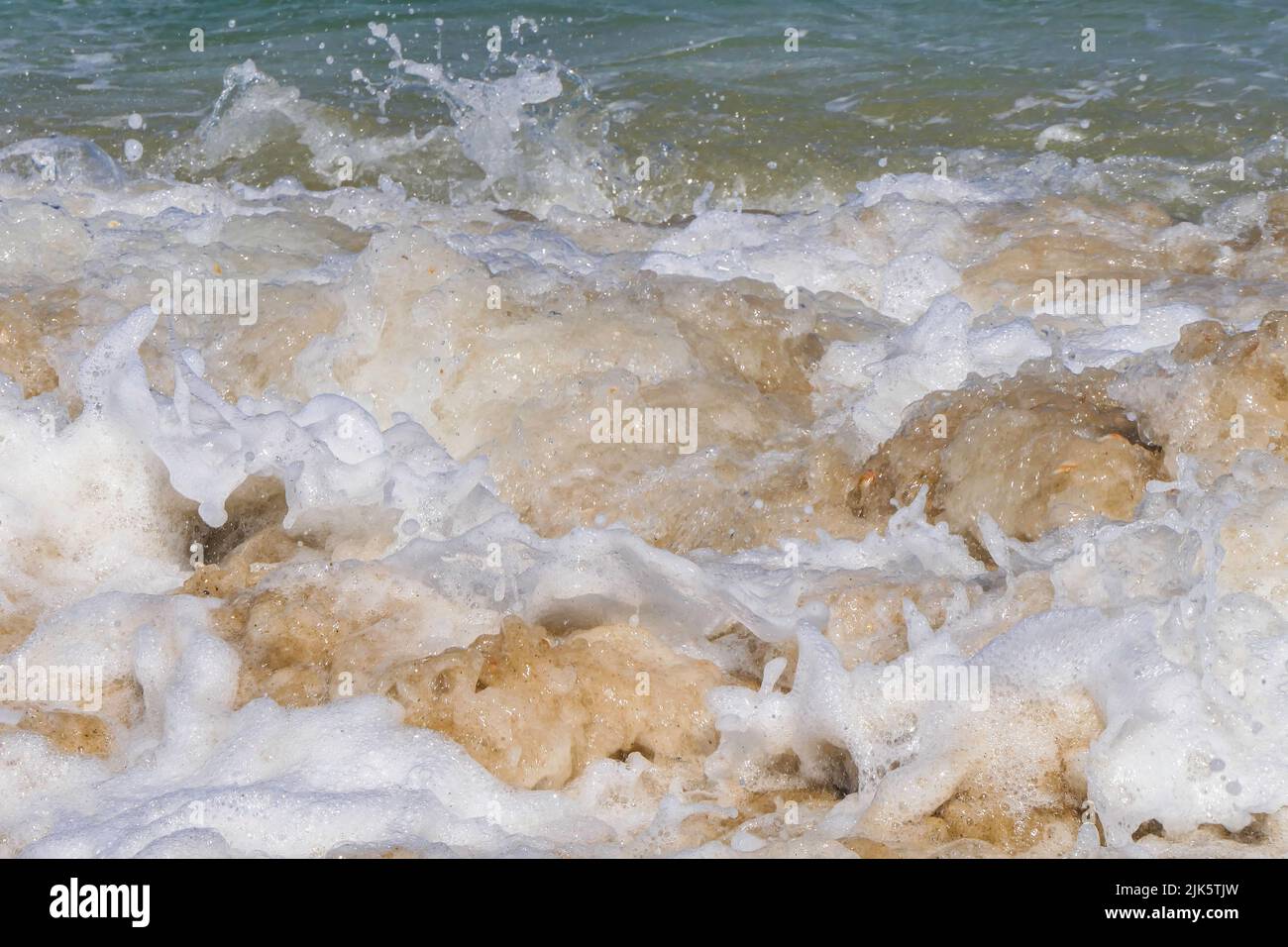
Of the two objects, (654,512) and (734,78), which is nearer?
(654,512)

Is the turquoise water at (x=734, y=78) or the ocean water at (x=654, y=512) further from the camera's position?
the turquoise water at (x=734, y=78)

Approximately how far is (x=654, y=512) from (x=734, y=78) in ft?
17.6

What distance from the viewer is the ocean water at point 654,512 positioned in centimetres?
297

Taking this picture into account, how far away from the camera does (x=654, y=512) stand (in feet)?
14.1

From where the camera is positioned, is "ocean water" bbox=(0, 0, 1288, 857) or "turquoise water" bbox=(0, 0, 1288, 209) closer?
"ocean water" bbox=(0, 0, 1288, 857)

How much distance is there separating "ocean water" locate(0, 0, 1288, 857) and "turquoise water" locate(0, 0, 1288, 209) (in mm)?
246

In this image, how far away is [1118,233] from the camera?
6527 millimetres

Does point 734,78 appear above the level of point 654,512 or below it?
above

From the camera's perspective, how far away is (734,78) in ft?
29.3

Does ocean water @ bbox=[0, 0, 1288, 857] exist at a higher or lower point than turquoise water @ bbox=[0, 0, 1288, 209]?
lower

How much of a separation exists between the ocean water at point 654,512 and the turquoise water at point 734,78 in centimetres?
25

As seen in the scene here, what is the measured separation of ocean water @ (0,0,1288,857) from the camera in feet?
9.74

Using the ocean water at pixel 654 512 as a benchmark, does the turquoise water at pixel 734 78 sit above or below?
above

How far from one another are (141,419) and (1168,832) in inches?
118
